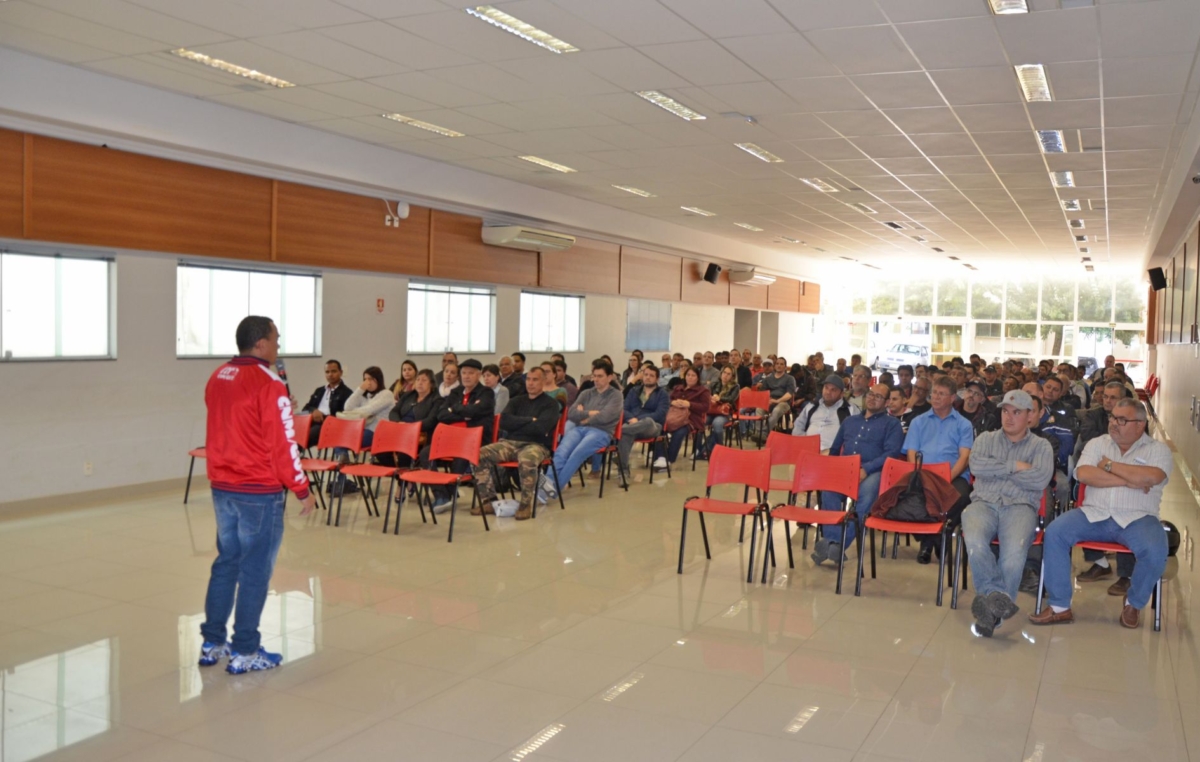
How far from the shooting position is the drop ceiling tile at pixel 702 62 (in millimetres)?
6629

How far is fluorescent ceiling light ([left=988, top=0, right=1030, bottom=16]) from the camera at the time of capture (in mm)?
5531

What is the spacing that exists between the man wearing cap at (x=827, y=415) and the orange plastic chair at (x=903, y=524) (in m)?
1.53

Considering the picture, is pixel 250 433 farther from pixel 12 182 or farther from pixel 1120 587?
pixel 1120 587

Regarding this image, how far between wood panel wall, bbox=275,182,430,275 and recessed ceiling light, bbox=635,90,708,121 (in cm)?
438

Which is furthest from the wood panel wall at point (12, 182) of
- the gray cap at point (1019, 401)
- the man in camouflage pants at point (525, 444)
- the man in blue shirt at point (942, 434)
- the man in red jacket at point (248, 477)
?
the gray cap at point (1019, 401)

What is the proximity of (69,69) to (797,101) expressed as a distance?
6.01 m

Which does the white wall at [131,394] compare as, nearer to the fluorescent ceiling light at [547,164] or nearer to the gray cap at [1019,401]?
the fluorescent ceiling light at [547,164]

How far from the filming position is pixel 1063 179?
1131 cm

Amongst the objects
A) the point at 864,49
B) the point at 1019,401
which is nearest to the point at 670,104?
the point at 864,49

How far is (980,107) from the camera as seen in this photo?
26.1 ft

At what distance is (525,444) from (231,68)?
13.0 ft

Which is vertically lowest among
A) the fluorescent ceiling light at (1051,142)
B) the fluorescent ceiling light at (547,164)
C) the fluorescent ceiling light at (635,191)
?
the fluorescent ceiling light at (1051,142)

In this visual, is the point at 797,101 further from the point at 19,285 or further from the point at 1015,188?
the point at 19,285

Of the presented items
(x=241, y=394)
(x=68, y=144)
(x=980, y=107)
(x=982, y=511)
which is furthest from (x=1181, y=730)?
(x=68, y=144)
